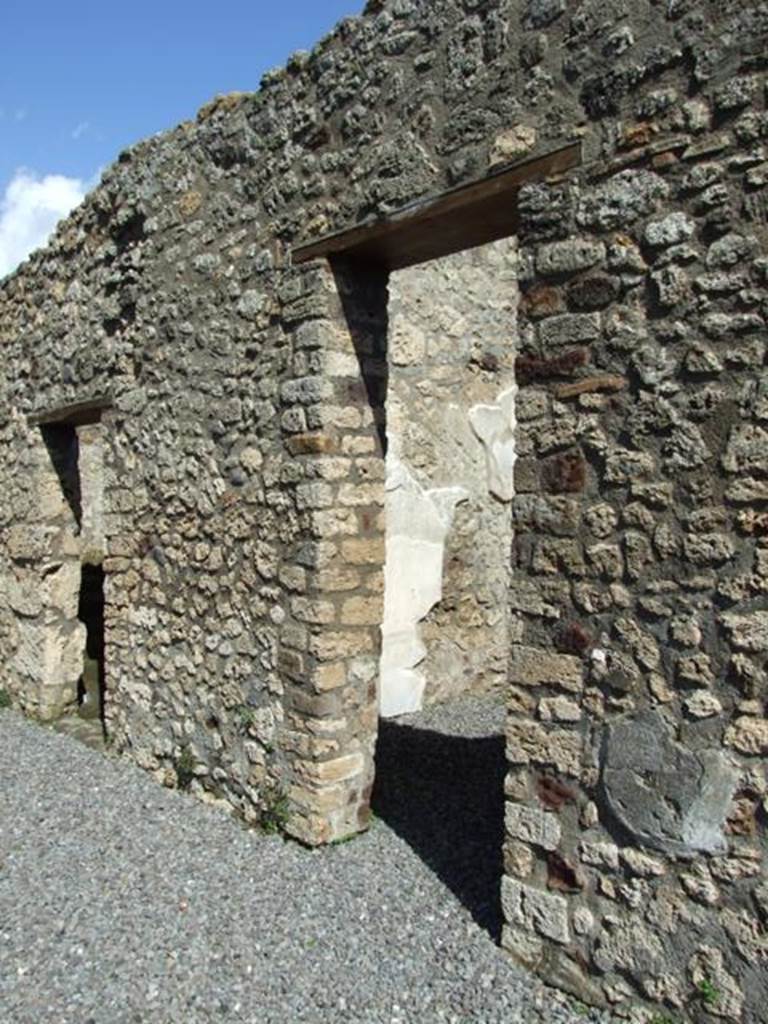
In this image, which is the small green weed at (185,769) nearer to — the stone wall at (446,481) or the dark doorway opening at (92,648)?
the dark doorway opening at (92,648)

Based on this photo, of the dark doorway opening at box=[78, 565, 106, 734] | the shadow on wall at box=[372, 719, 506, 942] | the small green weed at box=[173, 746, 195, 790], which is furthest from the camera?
the dark doorway opening at box=[78, 565, 106, 734]

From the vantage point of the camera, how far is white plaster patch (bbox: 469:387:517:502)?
670 centimetres

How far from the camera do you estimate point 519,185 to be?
3.02m

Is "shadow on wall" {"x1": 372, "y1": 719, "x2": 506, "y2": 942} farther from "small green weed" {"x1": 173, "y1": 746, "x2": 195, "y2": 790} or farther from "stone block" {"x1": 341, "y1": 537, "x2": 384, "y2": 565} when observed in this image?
"stone block" {"x1": 341, "y1": 537, "x2": 384, "y2": 565}

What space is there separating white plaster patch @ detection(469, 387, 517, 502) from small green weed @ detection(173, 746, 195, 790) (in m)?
3.12

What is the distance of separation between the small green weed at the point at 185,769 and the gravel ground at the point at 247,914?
129 millimetres

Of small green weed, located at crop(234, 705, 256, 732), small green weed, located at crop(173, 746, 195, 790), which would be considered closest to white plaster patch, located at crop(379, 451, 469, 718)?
small green weed, located at crop(173, 746, 195, 790)

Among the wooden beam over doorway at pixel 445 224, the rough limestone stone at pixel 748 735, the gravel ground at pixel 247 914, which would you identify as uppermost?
the wooden beam over doorway at pixel 445 224

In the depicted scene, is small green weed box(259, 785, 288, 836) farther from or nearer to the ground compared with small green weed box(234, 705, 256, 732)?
nearer to the ground

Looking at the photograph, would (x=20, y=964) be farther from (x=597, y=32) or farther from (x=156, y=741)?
(x=597, y=32)

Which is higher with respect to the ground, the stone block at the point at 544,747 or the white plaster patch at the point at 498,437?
the white plaster patch at the point at 498,437

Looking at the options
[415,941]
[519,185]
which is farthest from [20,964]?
[519,185]

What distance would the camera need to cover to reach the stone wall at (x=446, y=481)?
624 cm

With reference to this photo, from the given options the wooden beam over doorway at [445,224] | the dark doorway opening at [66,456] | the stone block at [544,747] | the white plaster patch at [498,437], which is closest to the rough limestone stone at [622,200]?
the wooden beam over doorway at [445,224]
